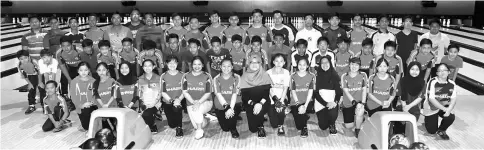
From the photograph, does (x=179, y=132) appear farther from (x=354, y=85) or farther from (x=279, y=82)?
(x=354, y=85)

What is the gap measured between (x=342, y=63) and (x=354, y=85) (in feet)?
1.64

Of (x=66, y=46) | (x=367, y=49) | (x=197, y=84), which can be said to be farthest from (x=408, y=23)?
(x=66, y=46)

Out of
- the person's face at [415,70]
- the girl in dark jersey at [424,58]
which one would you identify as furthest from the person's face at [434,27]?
the person's face at [415,70]

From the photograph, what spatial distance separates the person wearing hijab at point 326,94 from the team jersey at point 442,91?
0.74 meters

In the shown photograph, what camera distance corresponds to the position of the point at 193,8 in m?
13.0

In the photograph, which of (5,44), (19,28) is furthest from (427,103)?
(19,28)

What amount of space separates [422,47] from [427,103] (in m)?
0.77

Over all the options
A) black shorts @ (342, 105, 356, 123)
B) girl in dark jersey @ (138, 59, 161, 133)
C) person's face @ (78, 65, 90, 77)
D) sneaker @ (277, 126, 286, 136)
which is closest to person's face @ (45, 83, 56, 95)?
person's face @ (78, 65, 90, 77)

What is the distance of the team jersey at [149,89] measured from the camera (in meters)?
3.72

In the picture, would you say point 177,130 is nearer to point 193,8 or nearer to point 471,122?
point 471,122

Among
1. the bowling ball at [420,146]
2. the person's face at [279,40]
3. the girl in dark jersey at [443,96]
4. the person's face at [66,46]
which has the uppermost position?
the person's face at [279,40]

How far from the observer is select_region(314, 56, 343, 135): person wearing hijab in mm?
3678

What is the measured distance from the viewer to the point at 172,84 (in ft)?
12.2

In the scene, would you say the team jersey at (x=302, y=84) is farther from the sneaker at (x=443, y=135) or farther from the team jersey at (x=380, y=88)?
the sneaker at (x=443, y=135)
